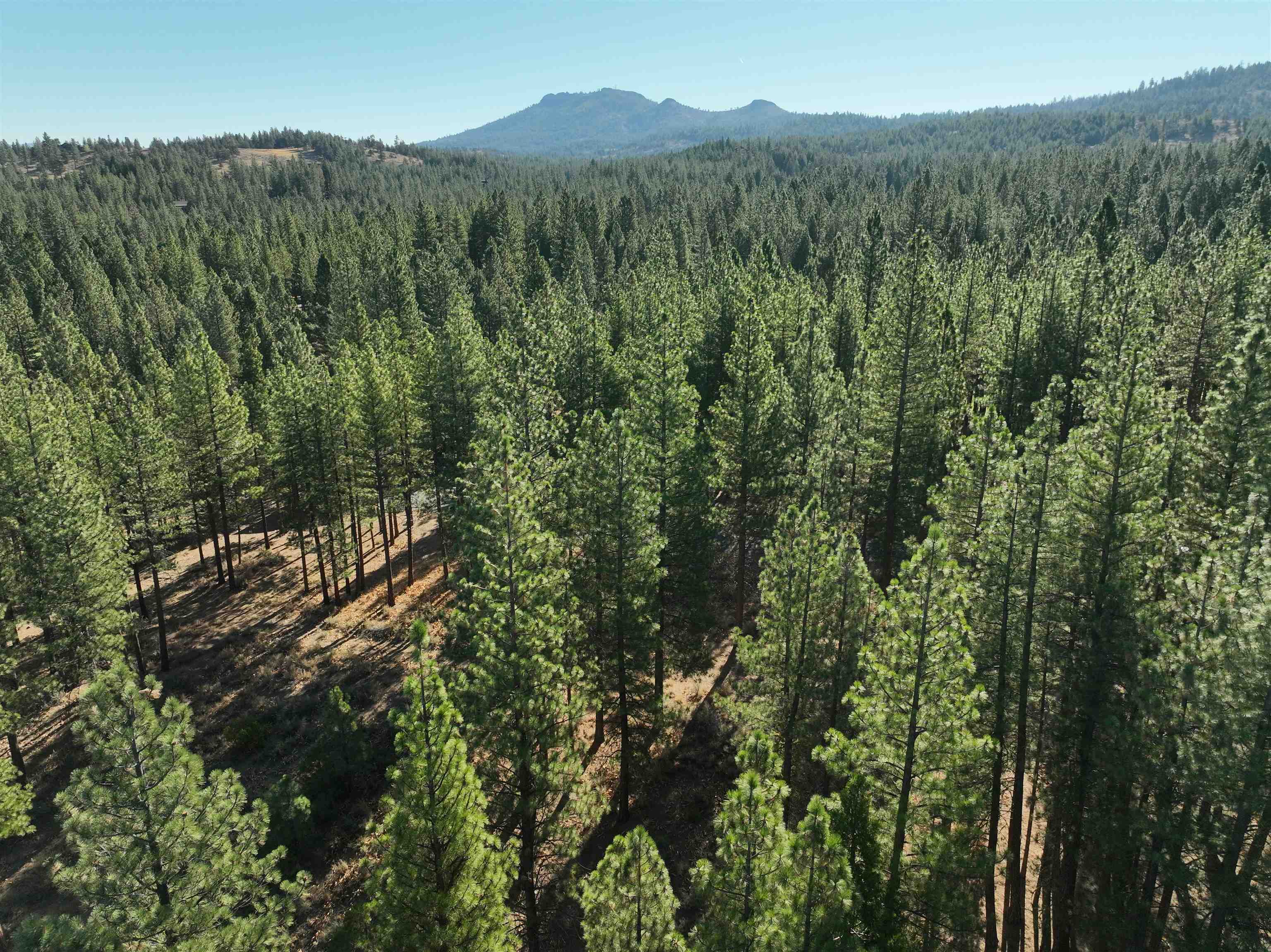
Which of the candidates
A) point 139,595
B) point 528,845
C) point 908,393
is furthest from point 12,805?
point 908,393

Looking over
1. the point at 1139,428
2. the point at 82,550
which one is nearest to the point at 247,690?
the point at 82,550

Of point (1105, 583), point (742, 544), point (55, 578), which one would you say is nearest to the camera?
point (1105, 583)

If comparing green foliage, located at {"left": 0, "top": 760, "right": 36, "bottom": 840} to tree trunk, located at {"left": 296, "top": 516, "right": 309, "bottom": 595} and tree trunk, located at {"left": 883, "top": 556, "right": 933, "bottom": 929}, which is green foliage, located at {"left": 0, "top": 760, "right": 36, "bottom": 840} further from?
tree trunk, located at {"left": 883, "top": 556, "right": 933, "bottom": 929}

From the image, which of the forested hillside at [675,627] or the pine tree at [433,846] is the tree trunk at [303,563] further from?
the pine tree at [433,846]

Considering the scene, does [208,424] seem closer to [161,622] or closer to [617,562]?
[161,622]

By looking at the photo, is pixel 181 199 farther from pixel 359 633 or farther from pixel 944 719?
pixel 944 719
